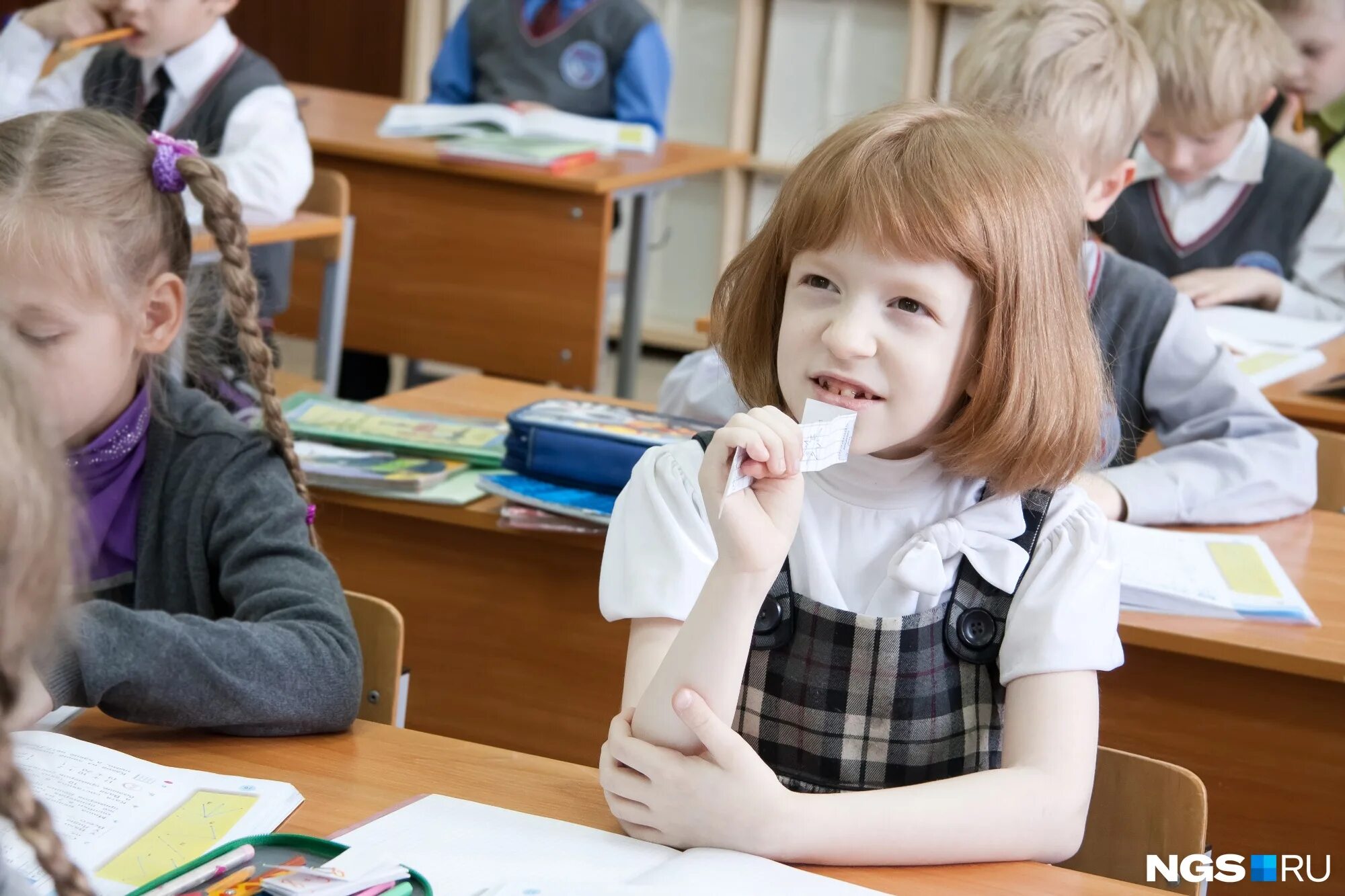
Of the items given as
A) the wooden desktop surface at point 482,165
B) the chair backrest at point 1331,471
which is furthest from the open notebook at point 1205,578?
the wooden desktop surface at point 482,165

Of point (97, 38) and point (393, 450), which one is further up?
point (97, 38)

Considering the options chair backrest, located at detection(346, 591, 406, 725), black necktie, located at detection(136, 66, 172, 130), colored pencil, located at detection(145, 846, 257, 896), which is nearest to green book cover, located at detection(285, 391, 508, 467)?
chair backrest, located at detection(346, 591, 406, 725)

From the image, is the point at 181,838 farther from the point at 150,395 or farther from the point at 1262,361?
the point at 1262,361

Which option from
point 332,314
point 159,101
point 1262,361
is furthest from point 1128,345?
point 159,101

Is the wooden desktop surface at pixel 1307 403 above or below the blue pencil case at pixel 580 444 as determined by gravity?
above

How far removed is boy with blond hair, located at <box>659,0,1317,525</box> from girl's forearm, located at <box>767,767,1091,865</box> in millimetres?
820

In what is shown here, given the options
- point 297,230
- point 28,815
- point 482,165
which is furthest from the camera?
point 482,165

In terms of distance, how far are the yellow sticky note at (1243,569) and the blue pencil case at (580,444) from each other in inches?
24.4

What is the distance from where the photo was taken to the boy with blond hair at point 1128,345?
1.87 meters

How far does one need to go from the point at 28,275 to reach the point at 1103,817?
1.00 metres

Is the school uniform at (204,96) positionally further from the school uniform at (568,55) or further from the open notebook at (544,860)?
the open notebook at (544,860)

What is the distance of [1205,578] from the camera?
167cm

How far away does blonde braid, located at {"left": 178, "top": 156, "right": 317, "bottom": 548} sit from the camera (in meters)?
1.36

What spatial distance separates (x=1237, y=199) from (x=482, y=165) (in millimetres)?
1602
